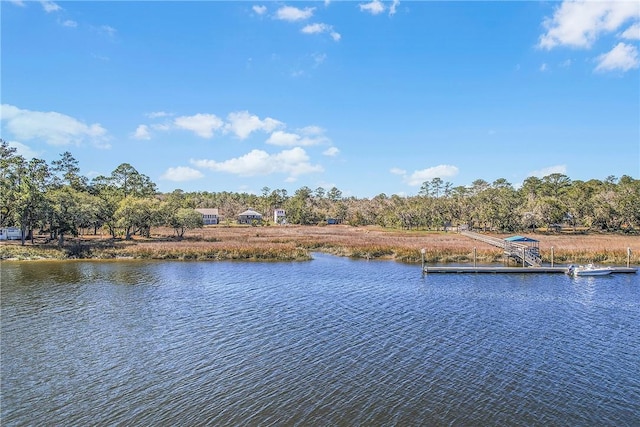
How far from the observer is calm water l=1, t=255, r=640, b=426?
47.9 ft

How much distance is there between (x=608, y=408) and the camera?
49.0 ft

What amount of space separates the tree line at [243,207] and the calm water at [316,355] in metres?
24.9

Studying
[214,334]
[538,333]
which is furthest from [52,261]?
[538,333]

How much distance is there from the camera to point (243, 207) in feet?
537

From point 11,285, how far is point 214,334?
2429cm

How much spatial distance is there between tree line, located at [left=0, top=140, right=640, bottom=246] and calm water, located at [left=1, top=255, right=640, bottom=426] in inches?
981

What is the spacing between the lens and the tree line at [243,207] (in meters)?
57.6

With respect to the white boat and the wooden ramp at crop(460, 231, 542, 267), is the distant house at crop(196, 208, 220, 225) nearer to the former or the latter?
the wooden ramp at crop(460, 231, 542, 267)

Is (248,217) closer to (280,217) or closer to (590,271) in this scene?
(280,217)

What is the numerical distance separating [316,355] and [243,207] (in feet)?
484

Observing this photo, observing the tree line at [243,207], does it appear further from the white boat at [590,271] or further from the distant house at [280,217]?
the white boat at [590,271]

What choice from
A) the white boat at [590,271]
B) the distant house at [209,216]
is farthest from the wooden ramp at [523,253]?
the distant house at [209,216]

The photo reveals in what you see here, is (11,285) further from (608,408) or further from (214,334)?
(608,408)

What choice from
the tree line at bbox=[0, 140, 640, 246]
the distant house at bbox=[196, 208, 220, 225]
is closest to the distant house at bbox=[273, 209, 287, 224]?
the tree line at bbox=[0, 140, 640, 246]
